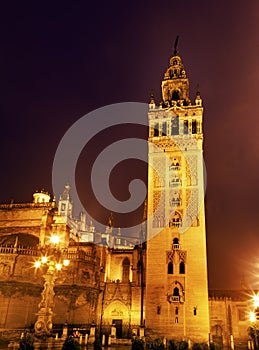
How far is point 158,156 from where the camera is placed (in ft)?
148

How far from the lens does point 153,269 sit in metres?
39.5

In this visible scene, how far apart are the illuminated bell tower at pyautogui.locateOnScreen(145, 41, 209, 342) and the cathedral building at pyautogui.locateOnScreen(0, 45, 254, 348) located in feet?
0.37

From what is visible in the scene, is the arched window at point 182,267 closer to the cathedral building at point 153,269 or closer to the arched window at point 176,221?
the cathedral building at point 153,269

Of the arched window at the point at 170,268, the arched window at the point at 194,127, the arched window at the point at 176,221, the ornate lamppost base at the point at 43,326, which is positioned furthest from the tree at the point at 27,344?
the arched window at the point at 194,127

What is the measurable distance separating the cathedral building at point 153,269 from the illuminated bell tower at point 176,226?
0.37 ft

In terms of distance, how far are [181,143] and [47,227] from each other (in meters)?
23.1

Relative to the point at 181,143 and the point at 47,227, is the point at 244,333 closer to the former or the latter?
the point at 181,143

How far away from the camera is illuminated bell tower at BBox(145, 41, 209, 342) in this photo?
1451 inches

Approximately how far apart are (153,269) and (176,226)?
6.03 m

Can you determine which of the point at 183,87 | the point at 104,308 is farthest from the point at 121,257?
the point at 183,87

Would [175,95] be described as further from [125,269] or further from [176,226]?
[125,269]

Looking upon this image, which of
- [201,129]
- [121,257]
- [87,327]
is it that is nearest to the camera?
[87,327]

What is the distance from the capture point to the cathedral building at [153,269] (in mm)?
37344

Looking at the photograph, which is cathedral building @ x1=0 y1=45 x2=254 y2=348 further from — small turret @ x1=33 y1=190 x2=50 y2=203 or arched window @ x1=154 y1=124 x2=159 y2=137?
small turret @ x1=33 y1=190 x2=50 y2=203
